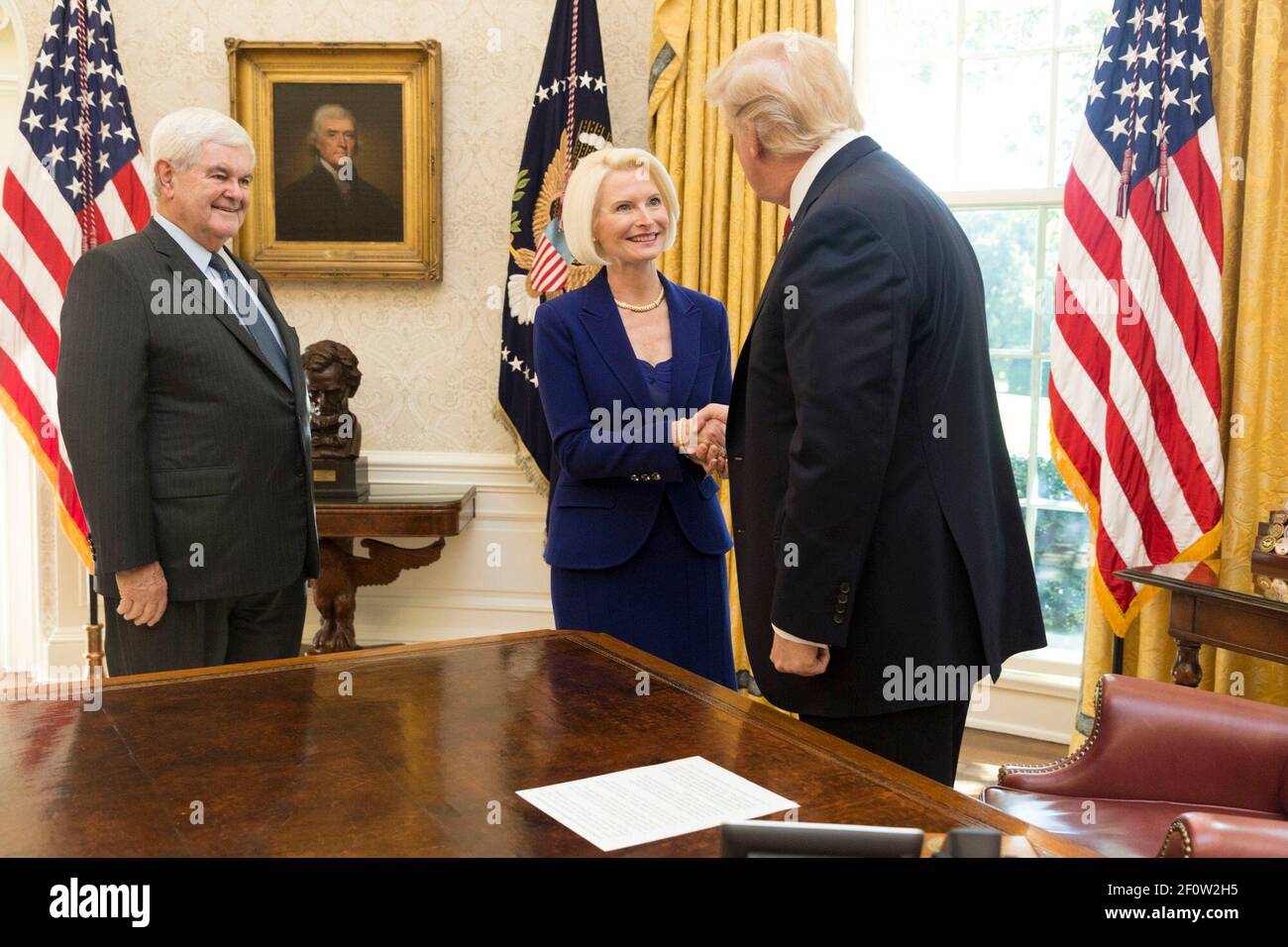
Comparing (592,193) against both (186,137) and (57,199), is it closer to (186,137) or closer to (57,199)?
(186,137)

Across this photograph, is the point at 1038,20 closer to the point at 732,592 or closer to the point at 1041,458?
the point at 1041,458

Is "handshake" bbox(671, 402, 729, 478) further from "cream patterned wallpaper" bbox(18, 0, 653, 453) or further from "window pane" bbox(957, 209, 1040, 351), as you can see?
"cream patterned wallpaper" bbox(18, 0, 653, 453)

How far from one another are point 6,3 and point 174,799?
4.66m

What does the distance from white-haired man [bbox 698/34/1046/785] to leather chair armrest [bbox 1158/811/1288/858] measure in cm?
49

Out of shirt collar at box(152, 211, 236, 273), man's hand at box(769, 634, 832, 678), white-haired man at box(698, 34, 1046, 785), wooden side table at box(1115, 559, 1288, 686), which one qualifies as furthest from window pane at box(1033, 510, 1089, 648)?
shirt collar at box(152, 211, 236, 273)

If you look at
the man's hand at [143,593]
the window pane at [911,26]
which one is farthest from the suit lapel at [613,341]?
the window pane at [911,26]

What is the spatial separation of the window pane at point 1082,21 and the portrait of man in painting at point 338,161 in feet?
8.71

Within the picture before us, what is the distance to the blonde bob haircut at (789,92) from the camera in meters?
1.89

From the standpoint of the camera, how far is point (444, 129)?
16.0 feet

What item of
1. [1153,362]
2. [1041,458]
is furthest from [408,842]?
[1041,458]

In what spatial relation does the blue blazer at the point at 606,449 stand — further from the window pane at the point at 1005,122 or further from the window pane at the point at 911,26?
the window pane at the point at 911,26

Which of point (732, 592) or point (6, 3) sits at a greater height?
point (6, 3)

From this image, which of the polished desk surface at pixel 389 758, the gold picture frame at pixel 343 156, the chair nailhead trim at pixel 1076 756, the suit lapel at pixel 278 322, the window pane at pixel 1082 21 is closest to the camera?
the polished desk surface at pixel 389 758
